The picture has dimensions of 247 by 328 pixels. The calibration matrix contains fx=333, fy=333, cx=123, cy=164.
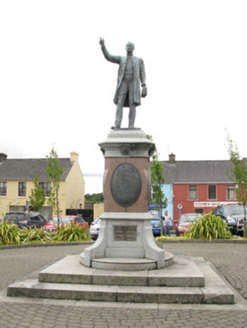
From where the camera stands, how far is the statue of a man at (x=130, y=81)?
8031mm

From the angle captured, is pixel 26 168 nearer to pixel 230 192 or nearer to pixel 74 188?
pixel 74 188

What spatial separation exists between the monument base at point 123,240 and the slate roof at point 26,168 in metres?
32.4

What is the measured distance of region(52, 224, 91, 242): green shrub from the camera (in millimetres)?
13438

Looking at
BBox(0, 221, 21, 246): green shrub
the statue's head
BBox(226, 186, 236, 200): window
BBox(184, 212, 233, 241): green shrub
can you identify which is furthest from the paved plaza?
BBox(226, 186, 236, 200): window

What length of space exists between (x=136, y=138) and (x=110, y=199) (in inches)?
58.0

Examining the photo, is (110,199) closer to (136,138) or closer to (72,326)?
(136,138)

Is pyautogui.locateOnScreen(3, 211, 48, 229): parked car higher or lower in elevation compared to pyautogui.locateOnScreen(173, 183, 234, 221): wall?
lower

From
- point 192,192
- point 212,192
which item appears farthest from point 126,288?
point 212,192

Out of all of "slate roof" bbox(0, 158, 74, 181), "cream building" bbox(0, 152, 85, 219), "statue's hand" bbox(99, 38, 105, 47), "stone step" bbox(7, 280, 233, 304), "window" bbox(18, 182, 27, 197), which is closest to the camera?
"stone step" bbox(7, 280, 233, 304)

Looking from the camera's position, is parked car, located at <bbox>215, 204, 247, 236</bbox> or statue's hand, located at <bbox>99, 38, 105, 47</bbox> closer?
statue's hand, located at <bbox>99, 38, 105, 47</bbox>

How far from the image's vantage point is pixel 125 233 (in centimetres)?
698

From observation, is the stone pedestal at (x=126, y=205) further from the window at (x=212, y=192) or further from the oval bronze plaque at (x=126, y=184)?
the window at (x=212, y=192)

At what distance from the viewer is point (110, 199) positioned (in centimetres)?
726

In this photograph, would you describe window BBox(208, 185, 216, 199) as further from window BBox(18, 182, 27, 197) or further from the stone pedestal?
the stone pedestal
